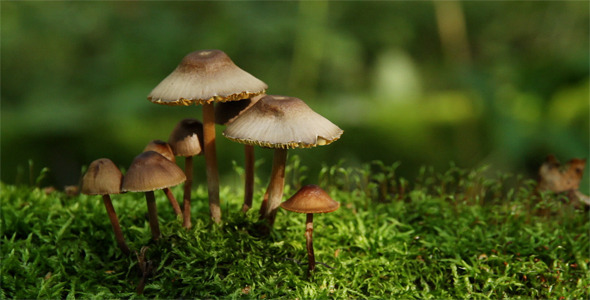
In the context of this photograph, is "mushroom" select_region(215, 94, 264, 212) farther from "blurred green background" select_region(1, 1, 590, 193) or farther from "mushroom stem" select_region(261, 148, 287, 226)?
"blurred green background" select_region(1, 1, 590, 193)

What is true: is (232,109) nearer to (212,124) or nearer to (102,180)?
(212,124)

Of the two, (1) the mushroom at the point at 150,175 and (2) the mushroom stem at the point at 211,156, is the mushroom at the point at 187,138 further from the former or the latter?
(1) the mushroom at the point at 150,175

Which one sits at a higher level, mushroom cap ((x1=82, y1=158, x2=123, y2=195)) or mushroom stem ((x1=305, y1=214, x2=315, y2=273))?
mushroom cap ((x1=82, y1=158, x2=123, y2=195))

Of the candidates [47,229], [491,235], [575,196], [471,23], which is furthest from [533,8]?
[47,229]

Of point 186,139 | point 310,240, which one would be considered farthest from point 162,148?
point 310,240

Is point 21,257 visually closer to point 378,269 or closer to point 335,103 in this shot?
point 378,269

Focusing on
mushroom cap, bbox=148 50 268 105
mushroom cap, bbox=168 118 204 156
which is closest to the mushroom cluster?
mushroom cap, bbox=148 50 268 105

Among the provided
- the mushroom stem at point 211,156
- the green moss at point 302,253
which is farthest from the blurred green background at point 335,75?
the mushroom stem at point 211,156
